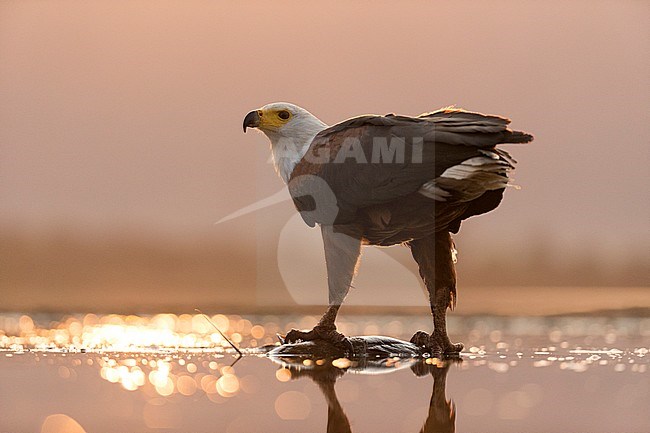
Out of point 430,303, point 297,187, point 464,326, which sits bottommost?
point 464,326

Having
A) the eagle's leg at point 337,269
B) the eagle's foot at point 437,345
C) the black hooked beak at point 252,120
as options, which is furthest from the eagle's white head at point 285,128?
the eagle's foot at point 437,345

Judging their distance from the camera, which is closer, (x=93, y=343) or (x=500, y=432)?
(x=500, y=432)

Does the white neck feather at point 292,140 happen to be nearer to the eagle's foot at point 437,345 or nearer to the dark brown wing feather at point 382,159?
the dark brown wing feather at point 382,159

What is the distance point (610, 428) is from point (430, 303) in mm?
2911

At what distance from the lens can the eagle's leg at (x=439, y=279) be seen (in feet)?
20.1

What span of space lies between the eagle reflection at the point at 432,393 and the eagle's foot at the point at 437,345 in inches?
9.6

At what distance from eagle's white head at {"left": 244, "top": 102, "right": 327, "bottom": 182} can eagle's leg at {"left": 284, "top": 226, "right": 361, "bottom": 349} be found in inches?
27.1

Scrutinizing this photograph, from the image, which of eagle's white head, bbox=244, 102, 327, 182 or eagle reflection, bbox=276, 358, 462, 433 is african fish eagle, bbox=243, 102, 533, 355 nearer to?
eagle's white head, bbox=244, 102, 327, 182

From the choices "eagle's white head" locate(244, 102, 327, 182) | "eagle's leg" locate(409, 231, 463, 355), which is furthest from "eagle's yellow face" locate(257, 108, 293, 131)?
"eagle's leg" locate(409, 231, 463, 355)

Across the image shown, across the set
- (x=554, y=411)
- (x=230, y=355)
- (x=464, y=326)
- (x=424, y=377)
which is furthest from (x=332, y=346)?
(x=464, y=326)

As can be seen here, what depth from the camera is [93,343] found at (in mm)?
7000

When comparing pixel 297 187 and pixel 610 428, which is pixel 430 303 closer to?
pixel 297 187

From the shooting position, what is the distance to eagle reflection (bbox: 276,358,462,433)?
11.0 feet

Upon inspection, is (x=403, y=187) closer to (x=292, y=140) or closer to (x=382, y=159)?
(x=382, y=159)
